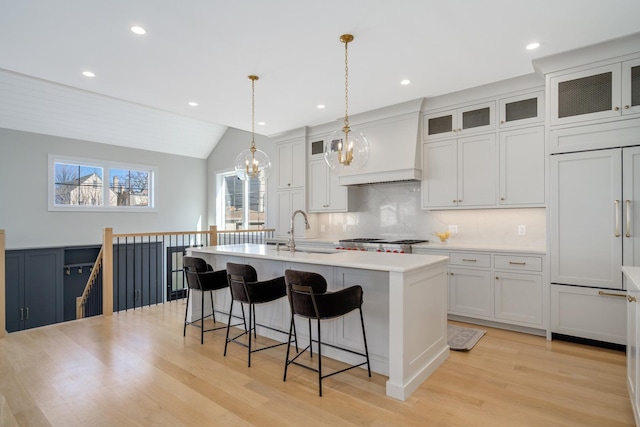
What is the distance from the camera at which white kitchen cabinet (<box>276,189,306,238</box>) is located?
595cm

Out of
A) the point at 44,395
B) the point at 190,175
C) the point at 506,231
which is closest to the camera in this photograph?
the point at 44,395

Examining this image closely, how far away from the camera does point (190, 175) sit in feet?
27.0

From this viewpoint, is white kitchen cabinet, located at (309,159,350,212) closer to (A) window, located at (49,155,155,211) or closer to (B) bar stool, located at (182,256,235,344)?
(B) bar stool, located at (182,256,235,344)

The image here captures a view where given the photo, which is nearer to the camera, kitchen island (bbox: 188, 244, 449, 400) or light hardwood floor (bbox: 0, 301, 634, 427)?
light hardwood floor (bbox: 0, 301, 634, 427)

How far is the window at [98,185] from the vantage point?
6.44 metres

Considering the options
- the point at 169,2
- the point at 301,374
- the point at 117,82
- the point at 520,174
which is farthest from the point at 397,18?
the point at 117,82

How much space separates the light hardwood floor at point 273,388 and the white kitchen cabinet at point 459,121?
2.42 meters

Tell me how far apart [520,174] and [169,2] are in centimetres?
375

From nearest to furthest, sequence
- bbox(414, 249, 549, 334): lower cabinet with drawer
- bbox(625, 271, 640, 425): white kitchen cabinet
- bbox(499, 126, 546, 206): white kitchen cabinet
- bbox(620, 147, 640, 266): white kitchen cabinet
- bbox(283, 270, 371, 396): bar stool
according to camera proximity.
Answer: bbox(625, 271, 640, 425): white kitchen cabinet → bbox(283, 270, 371, 396): bar stool → bbox(620, 147, 640, 266): white kitchen cabinet → bbox(414, 249, 549, 334): lower cabinet with drawer → bbox(499, 126, 546, 206): white kitchen cabinet

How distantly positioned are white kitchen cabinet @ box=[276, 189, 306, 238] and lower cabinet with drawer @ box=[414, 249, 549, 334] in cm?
260

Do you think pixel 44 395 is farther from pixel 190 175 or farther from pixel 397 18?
pixel 190 175

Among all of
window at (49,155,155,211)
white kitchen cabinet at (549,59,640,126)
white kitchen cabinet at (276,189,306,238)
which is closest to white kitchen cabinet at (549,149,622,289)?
white kitchen cabinet at (549,59,640,126)

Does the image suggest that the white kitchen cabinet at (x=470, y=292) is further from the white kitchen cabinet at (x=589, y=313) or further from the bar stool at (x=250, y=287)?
the bar stool at (x=250, y=287)

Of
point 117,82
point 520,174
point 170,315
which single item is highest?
point 117,82
